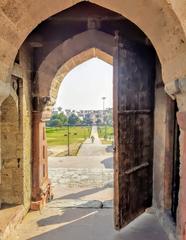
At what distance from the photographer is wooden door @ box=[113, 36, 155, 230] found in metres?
3.61

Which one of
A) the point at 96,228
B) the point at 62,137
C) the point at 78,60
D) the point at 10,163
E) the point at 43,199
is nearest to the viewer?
the point at 96,228

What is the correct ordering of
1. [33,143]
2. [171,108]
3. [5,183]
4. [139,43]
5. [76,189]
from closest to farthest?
[171,108], [139,43], [5,183], [33,143], [76,189]

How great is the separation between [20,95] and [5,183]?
1.41m

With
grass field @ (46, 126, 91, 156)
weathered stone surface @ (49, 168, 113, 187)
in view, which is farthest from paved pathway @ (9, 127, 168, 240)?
grass field @ (46, 126, 91, 156)

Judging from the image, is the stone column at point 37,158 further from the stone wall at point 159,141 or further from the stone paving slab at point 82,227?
the stone wall at point 159,141

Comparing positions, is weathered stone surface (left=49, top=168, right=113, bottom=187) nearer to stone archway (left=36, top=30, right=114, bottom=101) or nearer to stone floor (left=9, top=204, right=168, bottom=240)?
stone floor (left=9, top=204, right=168, bottom=240)

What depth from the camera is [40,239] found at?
3.46 meters

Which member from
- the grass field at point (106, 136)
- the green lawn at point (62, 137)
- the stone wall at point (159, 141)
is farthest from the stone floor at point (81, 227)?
the grass field at point (106, 136)

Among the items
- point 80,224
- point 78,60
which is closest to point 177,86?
point 80,224

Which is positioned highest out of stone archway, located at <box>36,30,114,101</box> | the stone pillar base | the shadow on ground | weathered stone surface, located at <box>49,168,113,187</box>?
stone archway, located at <box>36,30,114,101</box>

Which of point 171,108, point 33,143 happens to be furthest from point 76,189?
point 171,108

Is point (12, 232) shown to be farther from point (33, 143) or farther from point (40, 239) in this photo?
point (33, 143)

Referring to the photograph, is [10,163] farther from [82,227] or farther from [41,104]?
[82,227]

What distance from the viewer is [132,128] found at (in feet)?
12.8
